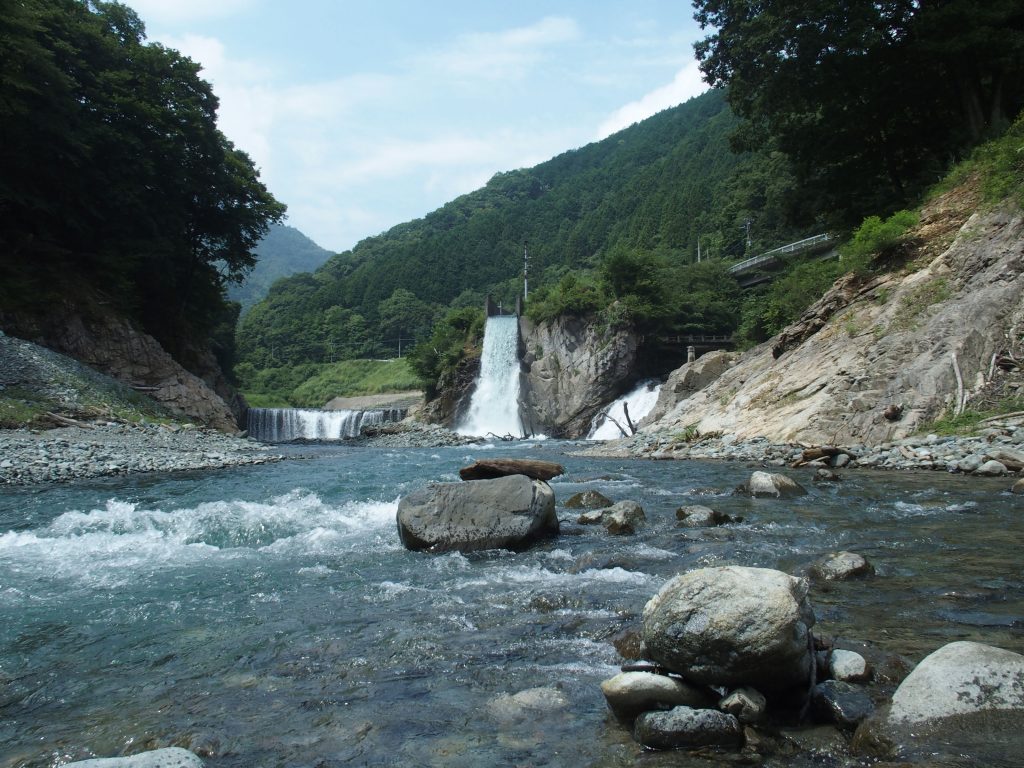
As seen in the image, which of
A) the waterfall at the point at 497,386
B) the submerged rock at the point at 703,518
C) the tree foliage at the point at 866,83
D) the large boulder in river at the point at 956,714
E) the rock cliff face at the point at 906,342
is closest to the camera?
the large boulder in river at the point at 956,714

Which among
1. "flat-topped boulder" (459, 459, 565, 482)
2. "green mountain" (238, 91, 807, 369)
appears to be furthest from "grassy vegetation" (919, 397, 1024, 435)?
"green mountain" (238, 91, 807, 369)

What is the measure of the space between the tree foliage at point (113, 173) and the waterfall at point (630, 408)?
2438cm

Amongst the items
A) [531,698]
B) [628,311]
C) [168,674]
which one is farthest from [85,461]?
[628,311]

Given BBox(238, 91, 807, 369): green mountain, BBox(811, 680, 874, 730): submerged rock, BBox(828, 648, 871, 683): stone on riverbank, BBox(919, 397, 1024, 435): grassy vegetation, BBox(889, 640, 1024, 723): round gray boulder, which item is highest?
BBox(238, 91, 807, 369): green mountain

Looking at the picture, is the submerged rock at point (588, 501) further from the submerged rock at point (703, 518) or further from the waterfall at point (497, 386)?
the waterfall at point (497, 386)

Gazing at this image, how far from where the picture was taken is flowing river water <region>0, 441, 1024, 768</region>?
3.79 metres

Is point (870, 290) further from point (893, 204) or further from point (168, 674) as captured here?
point (168, 674)

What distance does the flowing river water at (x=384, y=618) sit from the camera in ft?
12.4

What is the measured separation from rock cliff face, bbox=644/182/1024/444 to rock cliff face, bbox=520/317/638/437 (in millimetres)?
20882

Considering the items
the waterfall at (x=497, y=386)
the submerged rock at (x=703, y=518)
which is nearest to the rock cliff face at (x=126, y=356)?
the waterfall at (x=497, y=386)

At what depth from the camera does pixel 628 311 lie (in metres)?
44.3

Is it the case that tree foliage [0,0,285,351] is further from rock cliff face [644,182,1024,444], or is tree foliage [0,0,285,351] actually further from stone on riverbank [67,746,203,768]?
stone on riverbank [67,746,203,768]

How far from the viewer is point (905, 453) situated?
47.2ft

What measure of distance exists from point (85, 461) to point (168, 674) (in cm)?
1621
